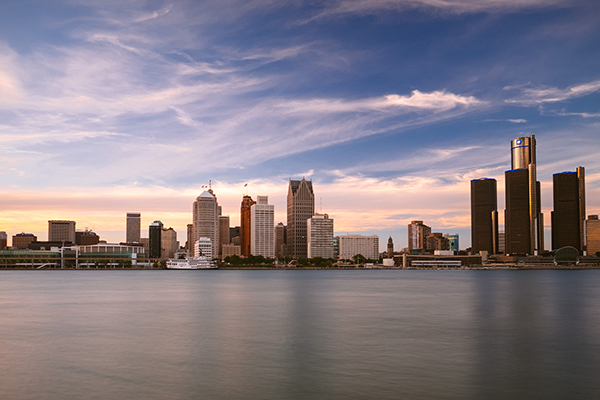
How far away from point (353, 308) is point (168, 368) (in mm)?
48775

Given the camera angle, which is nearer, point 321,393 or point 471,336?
point 321,393

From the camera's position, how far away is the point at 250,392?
31.7 m

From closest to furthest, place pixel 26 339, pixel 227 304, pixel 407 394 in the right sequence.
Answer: pixel 407 394 < pixel 26 339 < pixel 227 304

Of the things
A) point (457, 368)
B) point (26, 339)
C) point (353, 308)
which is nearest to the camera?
point (457, 368)

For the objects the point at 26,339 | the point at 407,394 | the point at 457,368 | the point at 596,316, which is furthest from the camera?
the point at 596,316

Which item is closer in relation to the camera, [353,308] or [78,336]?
[78,336]

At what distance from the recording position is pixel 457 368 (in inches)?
1484

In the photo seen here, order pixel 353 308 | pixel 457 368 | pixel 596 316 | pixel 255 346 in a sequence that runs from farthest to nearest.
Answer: pixel 353 308, pixel 596 316, pixel 255 346, pixel 457 368

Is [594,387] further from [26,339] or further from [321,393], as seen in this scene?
[26,339]

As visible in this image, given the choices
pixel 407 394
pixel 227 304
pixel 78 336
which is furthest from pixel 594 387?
pixel 227 304

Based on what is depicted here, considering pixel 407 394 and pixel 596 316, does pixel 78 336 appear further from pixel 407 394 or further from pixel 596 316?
pixel 596 316

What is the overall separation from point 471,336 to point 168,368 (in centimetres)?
3075

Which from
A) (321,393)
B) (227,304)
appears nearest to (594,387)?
(321,393)

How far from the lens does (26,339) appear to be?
5194 centimetres
